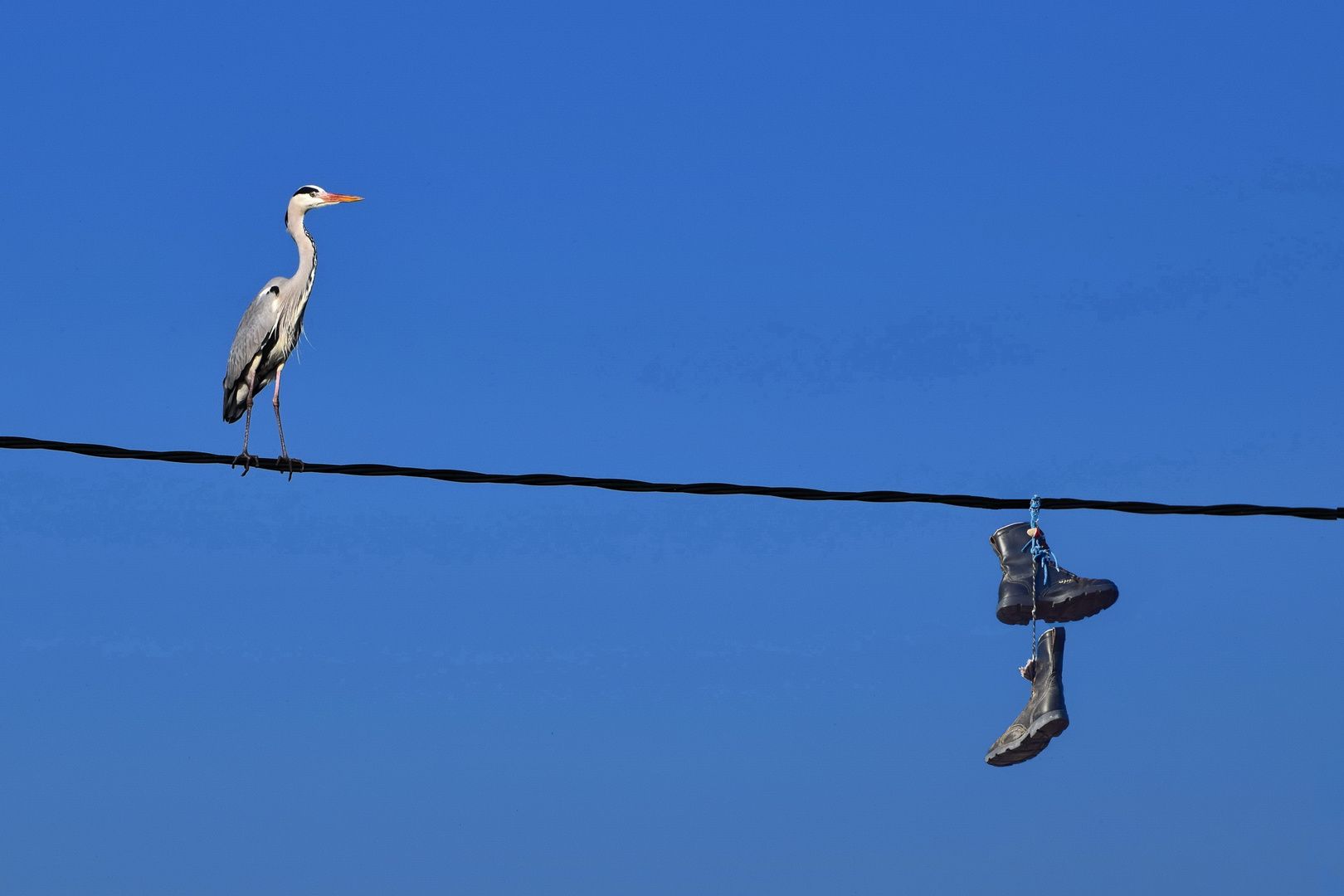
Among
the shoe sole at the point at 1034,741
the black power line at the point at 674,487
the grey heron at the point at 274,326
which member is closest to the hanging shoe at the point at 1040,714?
the shoe sole at the point at 1034,741

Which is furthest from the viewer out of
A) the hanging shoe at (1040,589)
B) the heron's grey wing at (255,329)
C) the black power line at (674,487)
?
the heron's grey wing at (255,329)

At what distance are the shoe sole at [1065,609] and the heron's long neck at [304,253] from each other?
649cm

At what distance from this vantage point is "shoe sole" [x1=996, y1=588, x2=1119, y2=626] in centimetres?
818

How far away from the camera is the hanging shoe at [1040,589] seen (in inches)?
322

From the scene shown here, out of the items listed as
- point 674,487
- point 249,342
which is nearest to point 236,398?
point 249,342

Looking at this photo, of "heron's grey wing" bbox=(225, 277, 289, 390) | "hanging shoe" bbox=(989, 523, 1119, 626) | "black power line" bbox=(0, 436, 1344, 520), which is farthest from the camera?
"heron's grey wing" bbox=(225, 277, 289, 390)

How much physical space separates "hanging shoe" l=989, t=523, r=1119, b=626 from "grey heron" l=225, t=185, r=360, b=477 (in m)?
6.21

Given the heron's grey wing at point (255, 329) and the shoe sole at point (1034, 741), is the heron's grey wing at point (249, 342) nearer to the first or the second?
the heron's grey wing at point (255, 329)

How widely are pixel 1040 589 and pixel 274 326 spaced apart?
21.9 feet

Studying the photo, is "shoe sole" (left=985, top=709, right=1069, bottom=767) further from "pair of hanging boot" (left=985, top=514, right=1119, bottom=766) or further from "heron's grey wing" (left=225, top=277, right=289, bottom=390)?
"heron's grey wing" (left=225, top=277, right=289, bottom=390)

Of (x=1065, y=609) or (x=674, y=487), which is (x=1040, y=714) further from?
(x=674, y=487)

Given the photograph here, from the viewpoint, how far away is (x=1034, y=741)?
8312mm

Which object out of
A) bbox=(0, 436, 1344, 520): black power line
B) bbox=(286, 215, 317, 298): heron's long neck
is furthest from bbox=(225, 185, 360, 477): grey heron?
bbox=(0, 436, 1344, 520): black power line

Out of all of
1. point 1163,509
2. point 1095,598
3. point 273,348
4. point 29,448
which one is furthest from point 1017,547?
point 273,348
